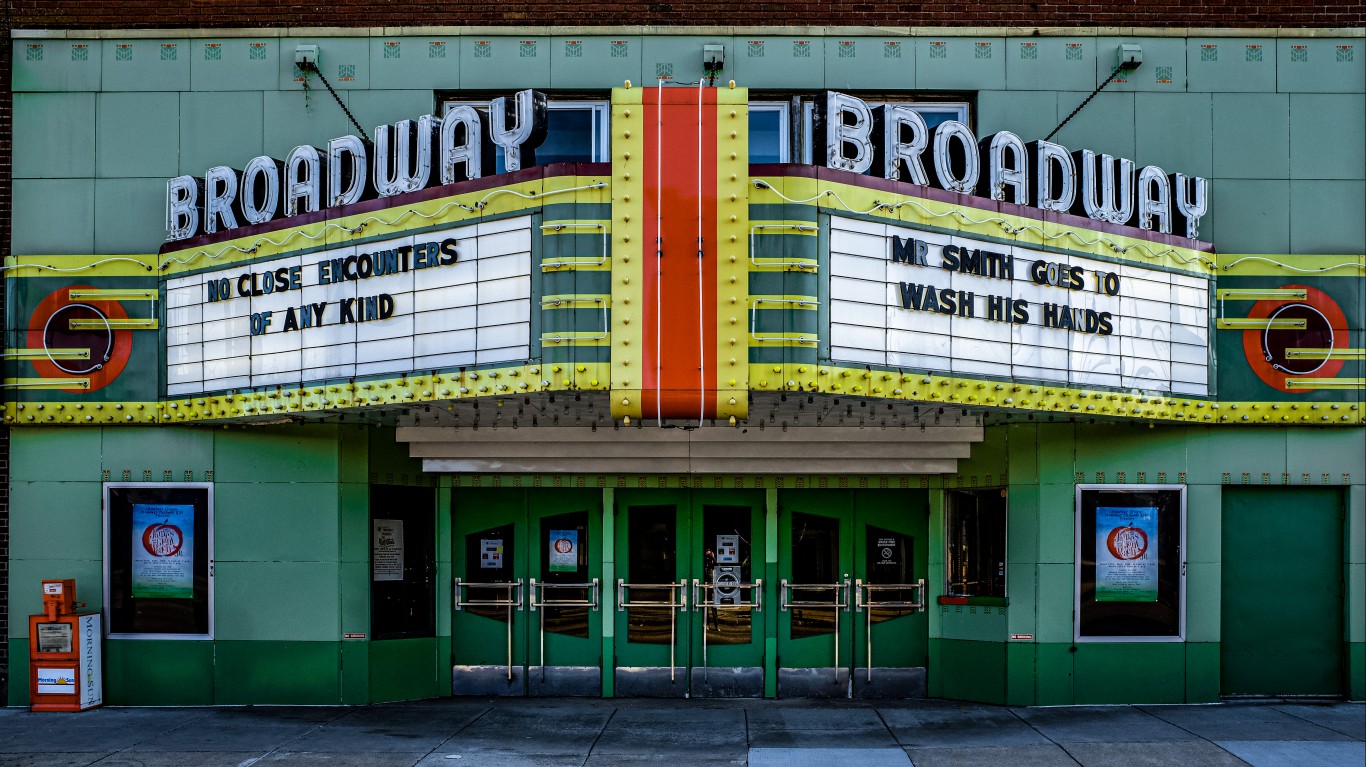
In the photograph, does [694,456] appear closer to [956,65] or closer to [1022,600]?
[1022,600]

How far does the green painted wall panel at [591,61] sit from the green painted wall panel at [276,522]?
5.22 m

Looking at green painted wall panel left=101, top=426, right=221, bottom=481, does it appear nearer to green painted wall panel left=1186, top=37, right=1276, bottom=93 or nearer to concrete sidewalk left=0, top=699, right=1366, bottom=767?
concrete sidewalk left=0, top=699, right=1366, bottom=767

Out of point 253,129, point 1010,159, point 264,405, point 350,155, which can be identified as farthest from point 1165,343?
point 253,129

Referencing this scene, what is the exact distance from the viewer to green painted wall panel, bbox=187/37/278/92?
13.7m

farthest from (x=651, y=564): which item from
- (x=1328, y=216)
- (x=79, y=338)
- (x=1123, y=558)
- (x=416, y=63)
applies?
(x=1328, y=216)

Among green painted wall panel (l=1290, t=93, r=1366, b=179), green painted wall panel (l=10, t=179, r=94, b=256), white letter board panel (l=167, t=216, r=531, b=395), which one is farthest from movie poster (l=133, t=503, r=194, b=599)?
green painted wall panel (l=1290, t=93, r=1366, b=179)

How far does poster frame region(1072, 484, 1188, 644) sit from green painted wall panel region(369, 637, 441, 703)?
7201 mm

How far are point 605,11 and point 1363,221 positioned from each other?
8765 mm

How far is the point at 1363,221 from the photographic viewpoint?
13531mm

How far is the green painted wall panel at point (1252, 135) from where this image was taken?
13516 millimetres

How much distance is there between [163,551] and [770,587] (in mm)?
6814

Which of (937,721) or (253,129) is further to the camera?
(253,129)

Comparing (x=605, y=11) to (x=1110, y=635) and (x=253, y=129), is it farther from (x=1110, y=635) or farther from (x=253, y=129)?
(x=1110, y=635)

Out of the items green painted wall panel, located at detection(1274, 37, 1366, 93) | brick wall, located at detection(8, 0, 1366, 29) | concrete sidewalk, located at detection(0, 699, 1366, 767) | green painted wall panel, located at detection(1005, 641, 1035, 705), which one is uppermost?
brick wall, located at detection(8, 0, 1366, 29)
